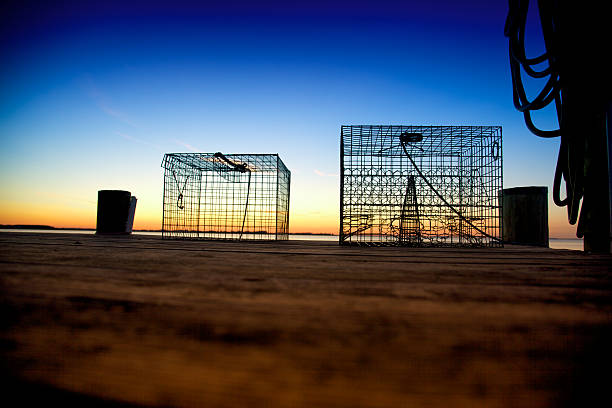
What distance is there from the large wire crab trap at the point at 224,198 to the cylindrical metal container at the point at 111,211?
2208 mm

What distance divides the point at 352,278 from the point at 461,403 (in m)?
0.48

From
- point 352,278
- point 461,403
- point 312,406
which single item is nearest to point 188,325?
point 312,406

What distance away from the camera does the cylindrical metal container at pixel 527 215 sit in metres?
4.73

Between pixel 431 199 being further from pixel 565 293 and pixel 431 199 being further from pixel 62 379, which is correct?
pixel 62 379

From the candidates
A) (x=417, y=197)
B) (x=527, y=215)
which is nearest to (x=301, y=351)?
(x=417, y=197)

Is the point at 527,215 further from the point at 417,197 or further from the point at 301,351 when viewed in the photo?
the point at 301,351

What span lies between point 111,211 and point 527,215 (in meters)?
8.21

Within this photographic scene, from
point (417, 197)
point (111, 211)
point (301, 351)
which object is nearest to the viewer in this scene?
point (301, 351)

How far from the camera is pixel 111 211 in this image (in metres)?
6.71

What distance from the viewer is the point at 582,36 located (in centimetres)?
179

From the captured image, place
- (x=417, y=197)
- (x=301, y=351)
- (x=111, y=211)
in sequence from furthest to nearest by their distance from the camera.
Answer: (x=111, y=211) → (x=417, y=197) → (x=301, y=351)

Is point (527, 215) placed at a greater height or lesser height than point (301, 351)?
greater

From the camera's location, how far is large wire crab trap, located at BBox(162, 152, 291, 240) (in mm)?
4930

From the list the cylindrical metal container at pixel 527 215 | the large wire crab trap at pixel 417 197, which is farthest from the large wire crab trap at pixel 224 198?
the cylindrical metal container at pixel 527 215
